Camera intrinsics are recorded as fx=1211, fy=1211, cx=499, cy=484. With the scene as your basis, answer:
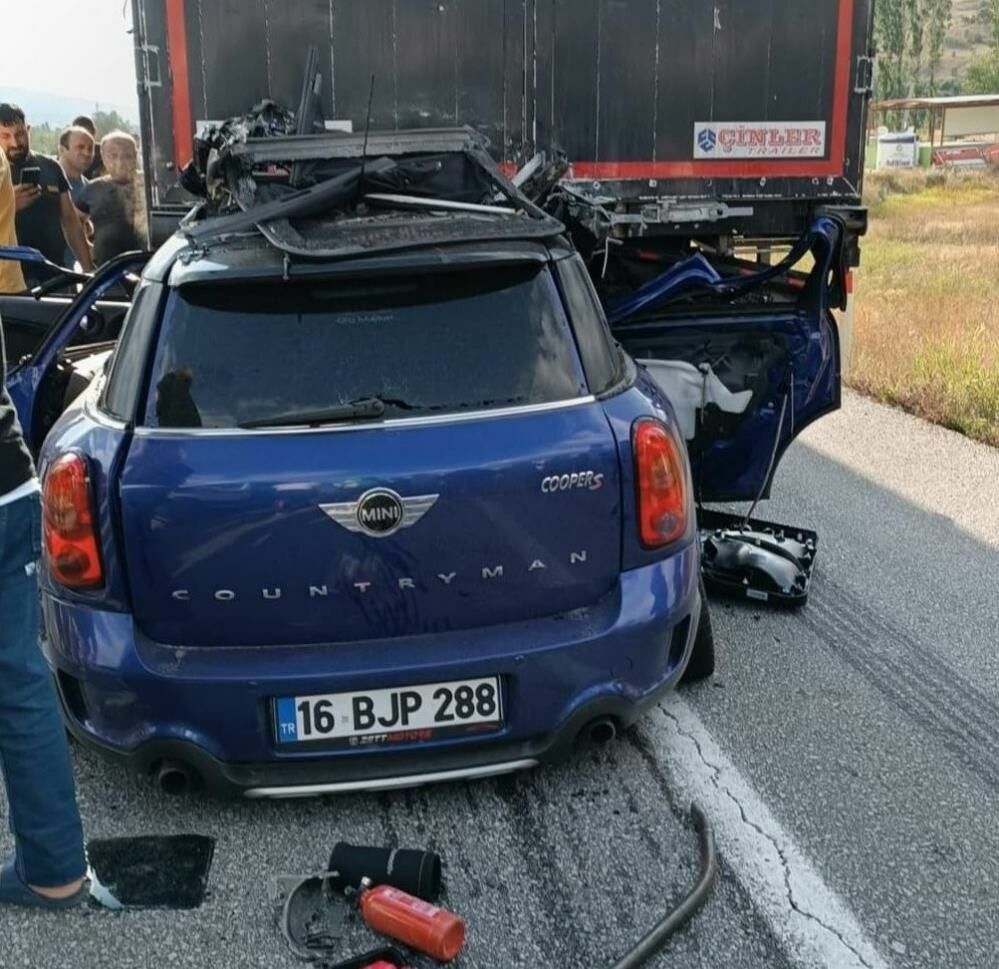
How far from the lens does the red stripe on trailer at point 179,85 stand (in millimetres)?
6578

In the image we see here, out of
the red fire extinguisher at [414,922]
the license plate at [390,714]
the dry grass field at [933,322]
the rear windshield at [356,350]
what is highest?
the rear windshield at [356,350]

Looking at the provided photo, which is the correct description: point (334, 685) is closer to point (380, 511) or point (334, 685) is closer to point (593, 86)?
point (380, 511)

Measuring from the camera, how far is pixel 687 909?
2984 mm

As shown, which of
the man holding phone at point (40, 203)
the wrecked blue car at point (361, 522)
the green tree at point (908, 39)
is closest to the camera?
the wrecked blue car at point (361, 522)

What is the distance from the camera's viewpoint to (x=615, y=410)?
343cm

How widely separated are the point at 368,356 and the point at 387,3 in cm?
415

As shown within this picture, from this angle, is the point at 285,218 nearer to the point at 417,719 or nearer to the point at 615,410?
the point at 615,410

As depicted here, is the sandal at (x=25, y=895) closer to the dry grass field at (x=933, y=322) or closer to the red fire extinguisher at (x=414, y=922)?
the red fire extinguisher at (x=414, y=922)

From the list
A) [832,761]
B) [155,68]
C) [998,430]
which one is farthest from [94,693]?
[998,430]

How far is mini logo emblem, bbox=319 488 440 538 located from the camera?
10.3ft

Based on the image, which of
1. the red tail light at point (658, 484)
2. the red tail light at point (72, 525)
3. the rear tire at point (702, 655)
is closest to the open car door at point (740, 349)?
the rear tire at point (702, 655)

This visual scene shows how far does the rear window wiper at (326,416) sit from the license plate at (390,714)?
73 cm

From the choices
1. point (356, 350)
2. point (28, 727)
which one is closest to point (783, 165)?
point (356, 350)

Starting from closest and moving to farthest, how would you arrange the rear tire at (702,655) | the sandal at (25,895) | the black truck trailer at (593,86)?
the sandal at (25,895) < the rear tire at (702,655) < the black truck trailer at (593,86)
